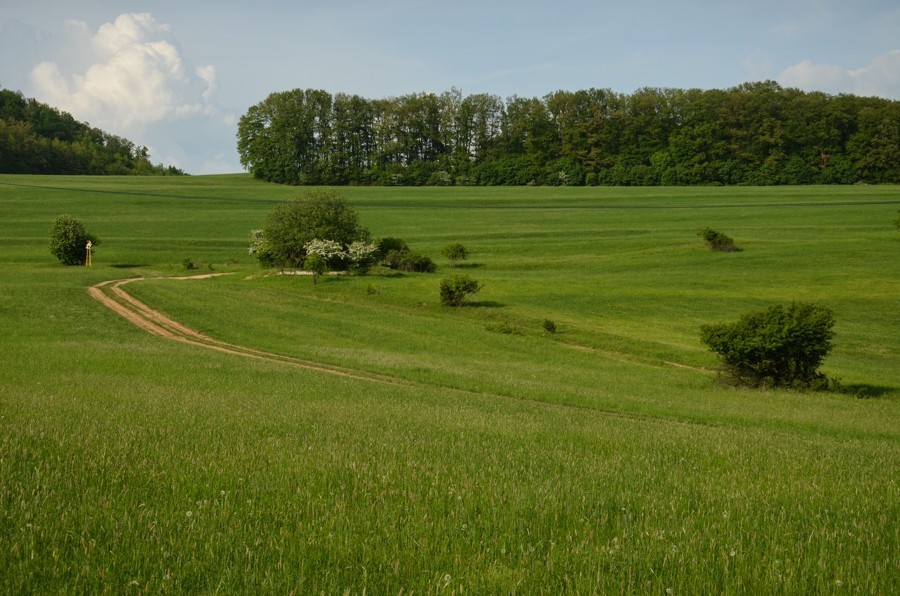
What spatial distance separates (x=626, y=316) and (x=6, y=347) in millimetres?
36857

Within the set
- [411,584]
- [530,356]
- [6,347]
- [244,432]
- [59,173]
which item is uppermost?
[59,173]

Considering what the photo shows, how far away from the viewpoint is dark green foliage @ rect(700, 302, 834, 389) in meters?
32.2

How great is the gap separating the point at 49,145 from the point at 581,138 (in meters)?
120

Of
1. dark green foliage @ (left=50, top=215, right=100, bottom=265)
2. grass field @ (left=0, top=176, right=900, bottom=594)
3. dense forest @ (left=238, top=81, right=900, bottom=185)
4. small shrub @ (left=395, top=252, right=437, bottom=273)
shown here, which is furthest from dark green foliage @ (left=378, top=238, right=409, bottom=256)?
dense forest @ (left=238, top=81, right=900, bottom=185)

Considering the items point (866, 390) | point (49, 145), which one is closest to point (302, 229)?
point (866, 390)

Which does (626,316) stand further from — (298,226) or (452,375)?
(298,226)

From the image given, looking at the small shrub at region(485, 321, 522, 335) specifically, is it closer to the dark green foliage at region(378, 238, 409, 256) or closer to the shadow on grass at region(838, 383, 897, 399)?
the shadow on grass at region(838, 383, 897, 399)

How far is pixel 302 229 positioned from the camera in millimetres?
70500

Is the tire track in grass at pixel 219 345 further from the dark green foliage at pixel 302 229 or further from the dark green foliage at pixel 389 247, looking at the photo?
the dark green foliage at pixel 389 247

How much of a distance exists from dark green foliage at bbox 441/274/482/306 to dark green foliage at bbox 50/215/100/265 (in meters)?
41.4

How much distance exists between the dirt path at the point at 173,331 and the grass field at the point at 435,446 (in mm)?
814

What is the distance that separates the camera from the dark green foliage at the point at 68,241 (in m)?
71.7

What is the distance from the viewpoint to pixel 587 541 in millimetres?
5637

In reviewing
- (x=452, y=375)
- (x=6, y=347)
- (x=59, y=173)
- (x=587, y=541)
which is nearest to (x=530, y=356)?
(x=452, y=375)
